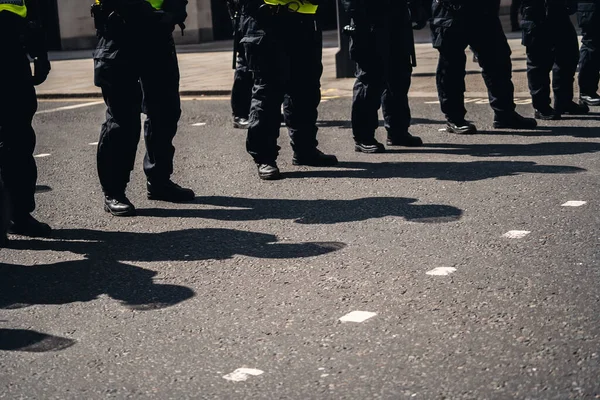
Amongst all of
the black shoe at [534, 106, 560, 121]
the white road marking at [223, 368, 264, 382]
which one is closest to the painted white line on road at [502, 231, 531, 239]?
the white road marking at [223, 368, 264, 382]

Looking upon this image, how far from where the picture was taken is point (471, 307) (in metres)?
4.46

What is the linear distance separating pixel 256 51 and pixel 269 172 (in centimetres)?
82

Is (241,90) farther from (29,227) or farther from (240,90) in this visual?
(29,227)

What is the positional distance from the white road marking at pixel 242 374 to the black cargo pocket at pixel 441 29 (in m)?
5.44

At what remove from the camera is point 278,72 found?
7.45 m

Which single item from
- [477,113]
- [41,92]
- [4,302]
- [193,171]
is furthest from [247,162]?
[41,92]

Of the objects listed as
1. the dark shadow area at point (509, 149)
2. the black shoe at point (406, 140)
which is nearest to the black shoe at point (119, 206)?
the dark shadow area at point (509, 149)

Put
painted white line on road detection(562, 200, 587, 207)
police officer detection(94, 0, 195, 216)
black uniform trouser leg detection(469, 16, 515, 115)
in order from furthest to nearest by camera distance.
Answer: black uniform trouser leg detection(469, 16, 515, 115) < police officer detection(94, 0, 195, 216) < painted white line on road detection(562, 200, 587, 207)

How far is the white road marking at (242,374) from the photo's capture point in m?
3.83

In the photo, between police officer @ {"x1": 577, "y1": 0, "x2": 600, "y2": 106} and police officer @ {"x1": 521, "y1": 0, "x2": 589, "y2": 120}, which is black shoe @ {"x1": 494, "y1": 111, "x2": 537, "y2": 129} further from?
police officer @ {"x1": 577, "y1": 0, "x2": 600, "y2": 106}

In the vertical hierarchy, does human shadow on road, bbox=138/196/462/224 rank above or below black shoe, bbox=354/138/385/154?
below

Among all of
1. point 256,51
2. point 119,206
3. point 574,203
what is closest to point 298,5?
point 256,51

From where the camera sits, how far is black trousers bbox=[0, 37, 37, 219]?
6.00 meters

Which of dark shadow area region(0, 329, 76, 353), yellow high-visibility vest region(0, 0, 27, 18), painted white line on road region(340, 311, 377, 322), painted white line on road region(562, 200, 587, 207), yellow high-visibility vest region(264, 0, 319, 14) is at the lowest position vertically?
dark shadow area region(0, 329, 76, 353)
